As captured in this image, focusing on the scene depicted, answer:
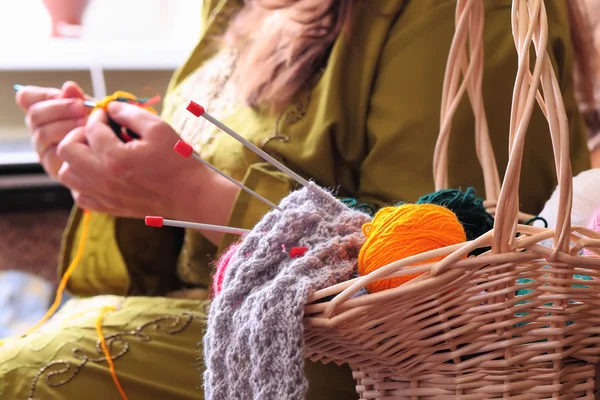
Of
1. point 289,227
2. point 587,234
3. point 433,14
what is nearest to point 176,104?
point 433,14

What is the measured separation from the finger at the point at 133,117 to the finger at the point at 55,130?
8cm

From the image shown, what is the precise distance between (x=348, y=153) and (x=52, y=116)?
15.7 inches

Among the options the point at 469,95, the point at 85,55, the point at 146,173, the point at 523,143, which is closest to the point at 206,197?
the point at 146,173

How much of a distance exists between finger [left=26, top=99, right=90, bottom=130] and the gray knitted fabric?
47 centimetres

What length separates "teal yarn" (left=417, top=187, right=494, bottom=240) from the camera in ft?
1.75

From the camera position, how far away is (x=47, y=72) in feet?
5.41

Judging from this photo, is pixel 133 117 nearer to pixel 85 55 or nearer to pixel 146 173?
pixel 146 173

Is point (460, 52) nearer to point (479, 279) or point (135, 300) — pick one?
point (479, 279)

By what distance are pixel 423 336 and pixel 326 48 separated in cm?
44

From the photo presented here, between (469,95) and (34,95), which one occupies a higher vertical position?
(469,95)

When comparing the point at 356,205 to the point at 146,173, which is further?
the point at 146,173

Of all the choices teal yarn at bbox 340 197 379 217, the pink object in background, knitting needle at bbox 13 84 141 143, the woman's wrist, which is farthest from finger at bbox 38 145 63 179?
the pink object in background

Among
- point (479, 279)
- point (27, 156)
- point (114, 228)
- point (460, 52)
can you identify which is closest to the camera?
point (479, 279)

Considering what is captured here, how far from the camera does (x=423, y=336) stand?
1.46ft
